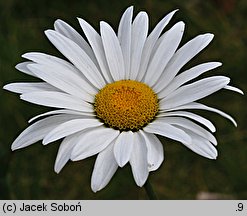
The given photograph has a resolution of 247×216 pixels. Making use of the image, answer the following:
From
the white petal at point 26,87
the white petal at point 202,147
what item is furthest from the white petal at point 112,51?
the white petal at point 202,147

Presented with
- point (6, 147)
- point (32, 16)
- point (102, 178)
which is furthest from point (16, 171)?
point (102, 178)

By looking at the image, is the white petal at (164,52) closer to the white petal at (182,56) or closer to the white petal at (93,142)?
the white petal at (182,56)

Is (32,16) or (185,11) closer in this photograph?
(185,11)

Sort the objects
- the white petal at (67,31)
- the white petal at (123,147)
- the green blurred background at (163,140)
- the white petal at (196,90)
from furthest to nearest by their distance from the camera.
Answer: the green blurred background at (163,140), the white petal at (67,31), the white petal at (196,90), the white petal at (123,147)

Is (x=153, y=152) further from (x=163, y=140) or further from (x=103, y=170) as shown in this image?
(x=163, y=140)

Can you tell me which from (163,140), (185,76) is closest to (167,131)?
(185,76)

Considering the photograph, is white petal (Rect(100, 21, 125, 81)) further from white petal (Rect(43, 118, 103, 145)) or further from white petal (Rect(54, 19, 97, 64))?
white petal (Rect(43, 118, 103, 145))

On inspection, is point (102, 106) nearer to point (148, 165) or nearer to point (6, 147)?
point (148, 165)

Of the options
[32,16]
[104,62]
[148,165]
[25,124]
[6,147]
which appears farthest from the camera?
[32,16]
